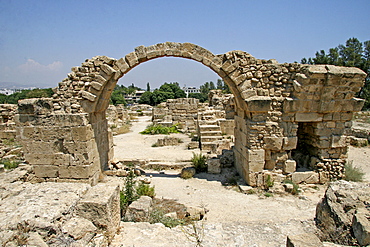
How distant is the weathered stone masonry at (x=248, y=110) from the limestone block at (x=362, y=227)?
3.51m

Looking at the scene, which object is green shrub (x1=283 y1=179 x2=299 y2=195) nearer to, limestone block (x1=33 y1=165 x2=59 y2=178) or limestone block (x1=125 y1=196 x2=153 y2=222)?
limestone block (x1=125 y1=196 x2=153 y2=222)

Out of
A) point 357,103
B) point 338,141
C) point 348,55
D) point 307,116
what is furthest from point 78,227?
point 348,55

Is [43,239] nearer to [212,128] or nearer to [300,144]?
[300,144]

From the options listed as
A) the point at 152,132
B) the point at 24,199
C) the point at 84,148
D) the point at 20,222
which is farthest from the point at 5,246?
the point at 152,132

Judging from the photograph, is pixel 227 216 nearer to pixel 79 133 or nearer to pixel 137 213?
pixel 137 213

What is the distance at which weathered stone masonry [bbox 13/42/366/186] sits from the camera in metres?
6.39

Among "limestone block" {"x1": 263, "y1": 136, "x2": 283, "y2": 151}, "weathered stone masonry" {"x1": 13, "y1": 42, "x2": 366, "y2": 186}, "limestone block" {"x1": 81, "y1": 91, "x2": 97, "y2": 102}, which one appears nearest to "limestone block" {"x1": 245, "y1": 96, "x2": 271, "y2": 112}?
"weathered stone masonry" {"x1": 13, "y1": 42, "x2": 366, "y2": 186}

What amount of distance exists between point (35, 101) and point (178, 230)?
17.3ft

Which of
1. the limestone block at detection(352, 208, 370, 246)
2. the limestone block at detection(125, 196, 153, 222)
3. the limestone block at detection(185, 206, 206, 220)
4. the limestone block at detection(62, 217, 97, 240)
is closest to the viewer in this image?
the limestone block at detection(352, 208, 370, 246)

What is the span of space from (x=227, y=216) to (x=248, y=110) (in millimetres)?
2963

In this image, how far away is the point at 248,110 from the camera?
660 cm

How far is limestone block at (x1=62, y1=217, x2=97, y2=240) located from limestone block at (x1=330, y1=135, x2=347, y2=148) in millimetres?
6641

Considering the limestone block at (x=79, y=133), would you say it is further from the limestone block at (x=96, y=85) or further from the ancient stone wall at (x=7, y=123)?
the ancient stone wall at (x=7, y=123)

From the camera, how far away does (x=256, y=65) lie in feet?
21.4
